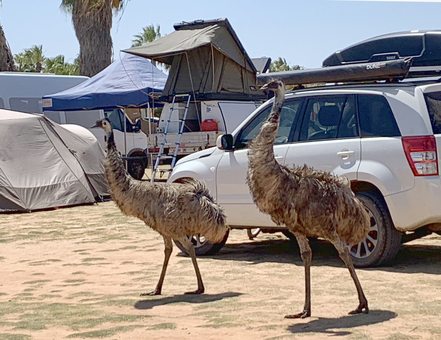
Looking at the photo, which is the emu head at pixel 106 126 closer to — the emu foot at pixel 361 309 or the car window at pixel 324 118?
the car window at pixel 324 118

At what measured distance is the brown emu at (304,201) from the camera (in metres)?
6.30

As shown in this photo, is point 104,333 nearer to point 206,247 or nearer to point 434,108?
point 206,247

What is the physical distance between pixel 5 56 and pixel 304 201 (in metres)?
23.6

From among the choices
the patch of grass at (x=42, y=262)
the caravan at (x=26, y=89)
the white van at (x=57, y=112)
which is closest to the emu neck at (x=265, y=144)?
the patch of grass at (x=42, y=262)

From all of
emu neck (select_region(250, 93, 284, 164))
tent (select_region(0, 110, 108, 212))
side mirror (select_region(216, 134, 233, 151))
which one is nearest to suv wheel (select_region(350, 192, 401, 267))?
side mirror (select_region(216, 134, 233, 151))

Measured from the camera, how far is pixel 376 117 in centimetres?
845

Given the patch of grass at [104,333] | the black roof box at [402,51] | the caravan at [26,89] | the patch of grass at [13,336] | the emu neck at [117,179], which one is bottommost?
the patch of grass at [104,333]

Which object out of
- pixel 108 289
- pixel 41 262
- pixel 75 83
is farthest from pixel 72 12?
pixel 108 289

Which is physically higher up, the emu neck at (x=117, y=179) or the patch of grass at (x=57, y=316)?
the emu neck at (x=117, y=179)

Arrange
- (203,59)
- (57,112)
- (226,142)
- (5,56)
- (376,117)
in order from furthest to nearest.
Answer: (5,56)
(57,112)
(203,59)
(226,142)
(376,117)

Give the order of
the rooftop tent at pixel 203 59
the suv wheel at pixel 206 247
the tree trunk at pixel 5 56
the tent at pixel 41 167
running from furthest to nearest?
1. the tree trunk at pixel 5 56
2. the rooftop tent at pixel 203 59
3. the tent at pixel 41 167
4. the suv wheel at pixel 206 247

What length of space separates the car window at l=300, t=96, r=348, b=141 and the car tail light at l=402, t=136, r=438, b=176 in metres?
0.83

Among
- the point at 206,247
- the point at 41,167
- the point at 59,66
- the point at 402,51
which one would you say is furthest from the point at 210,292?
the point at 59,66

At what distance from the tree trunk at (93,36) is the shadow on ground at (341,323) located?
2573 centimetres
